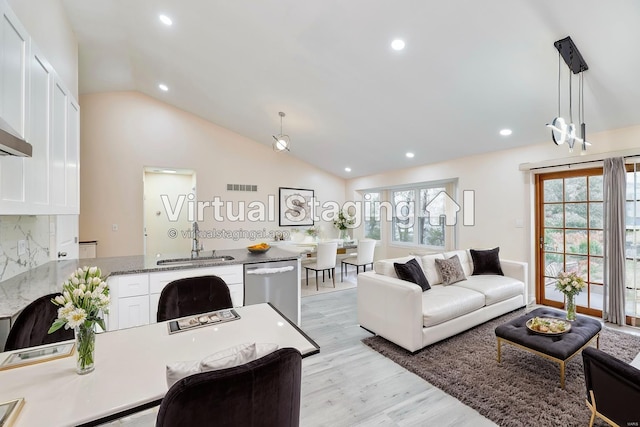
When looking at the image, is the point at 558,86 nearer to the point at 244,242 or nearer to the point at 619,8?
the point at 619,8

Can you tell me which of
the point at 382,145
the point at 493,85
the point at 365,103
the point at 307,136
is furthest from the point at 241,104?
the point at 493,85

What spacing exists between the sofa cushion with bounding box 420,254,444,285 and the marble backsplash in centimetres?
400

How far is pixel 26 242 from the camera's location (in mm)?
2373

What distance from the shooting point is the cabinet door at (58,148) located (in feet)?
6.61

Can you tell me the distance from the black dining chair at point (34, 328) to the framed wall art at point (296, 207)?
514 cm

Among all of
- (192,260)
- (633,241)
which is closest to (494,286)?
(633,241)

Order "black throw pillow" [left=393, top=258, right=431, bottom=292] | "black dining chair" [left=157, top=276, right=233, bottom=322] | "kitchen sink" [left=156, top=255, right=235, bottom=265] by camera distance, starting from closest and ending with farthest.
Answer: "black dining chair" [left=157, top=276, right=233, bottom=322], "kitchen sink" [left=156, top=255, right=235, bottom=265], "black throw pillow" [left=393, top=258, right=431, bottom=292]

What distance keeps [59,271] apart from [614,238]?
18.8ft

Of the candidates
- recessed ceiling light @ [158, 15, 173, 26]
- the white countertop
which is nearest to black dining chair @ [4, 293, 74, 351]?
the white countertop

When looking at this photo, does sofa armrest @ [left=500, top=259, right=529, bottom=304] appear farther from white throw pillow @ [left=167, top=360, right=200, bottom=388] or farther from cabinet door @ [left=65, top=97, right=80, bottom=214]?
cabinet door @ [left=65, top=97, right=80, bottom=214]

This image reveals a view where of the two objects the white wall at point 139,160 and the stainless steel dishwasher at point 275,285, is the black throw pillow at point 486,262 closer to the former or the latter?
the stainless steel dishwasher at point 275,285

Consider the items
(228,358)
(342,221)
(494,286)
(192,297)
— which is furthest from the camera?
(342,221)

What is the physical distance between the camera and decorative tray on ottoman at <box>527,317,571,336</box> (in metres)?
2.38

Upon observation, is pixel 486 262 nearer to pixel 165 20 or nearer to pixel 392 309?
pixel 392 309
